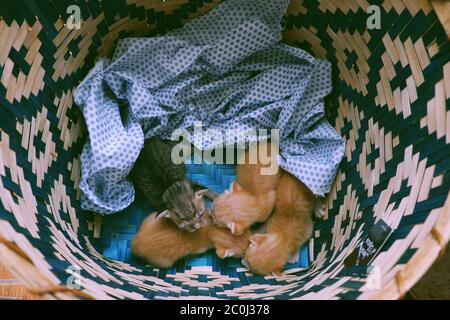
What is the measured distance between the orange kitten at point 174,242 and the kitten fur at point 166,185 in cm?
3

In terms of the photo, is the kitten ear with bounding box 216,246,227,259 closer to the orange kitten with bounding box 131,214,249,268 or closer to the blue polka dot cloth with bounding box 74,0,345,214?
the orange kitten with bounding box 131,214,249,268

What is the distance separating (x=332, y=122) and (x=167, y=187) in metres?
0.52

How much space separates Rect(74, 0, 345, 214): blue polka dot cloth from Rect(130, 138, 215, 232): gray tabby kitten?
5 centimetres

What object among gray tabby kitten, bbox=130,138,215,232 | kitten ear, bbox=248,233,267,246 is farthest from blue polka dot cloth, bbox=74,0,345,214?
kitten ear, bbox=248,233,267,246

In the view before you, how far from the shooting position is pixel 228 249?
1146 millimetres

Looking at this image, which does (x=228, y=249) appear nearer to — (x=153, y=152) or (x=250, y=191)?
(x=250, y=191)

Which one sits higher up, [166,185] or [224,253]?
[166,185]

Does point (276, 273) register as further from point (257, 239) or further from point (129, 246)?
point (129, 246)

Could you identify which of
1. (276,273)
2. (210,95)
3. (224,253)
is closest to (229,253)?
(224,253)

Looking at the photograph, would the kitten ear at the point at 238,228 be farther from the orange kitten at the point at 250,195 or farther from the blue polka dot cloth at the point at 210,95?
the blue polka dot cloth at the point at 210,95

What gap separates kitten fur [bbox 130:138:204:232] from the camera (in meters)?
1.15

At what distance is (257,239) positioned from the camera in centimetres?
116

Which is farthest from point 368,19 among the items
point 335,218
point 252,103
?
point 335,218

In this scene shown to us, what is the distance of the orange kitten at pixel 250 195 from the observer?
3.81 ft
